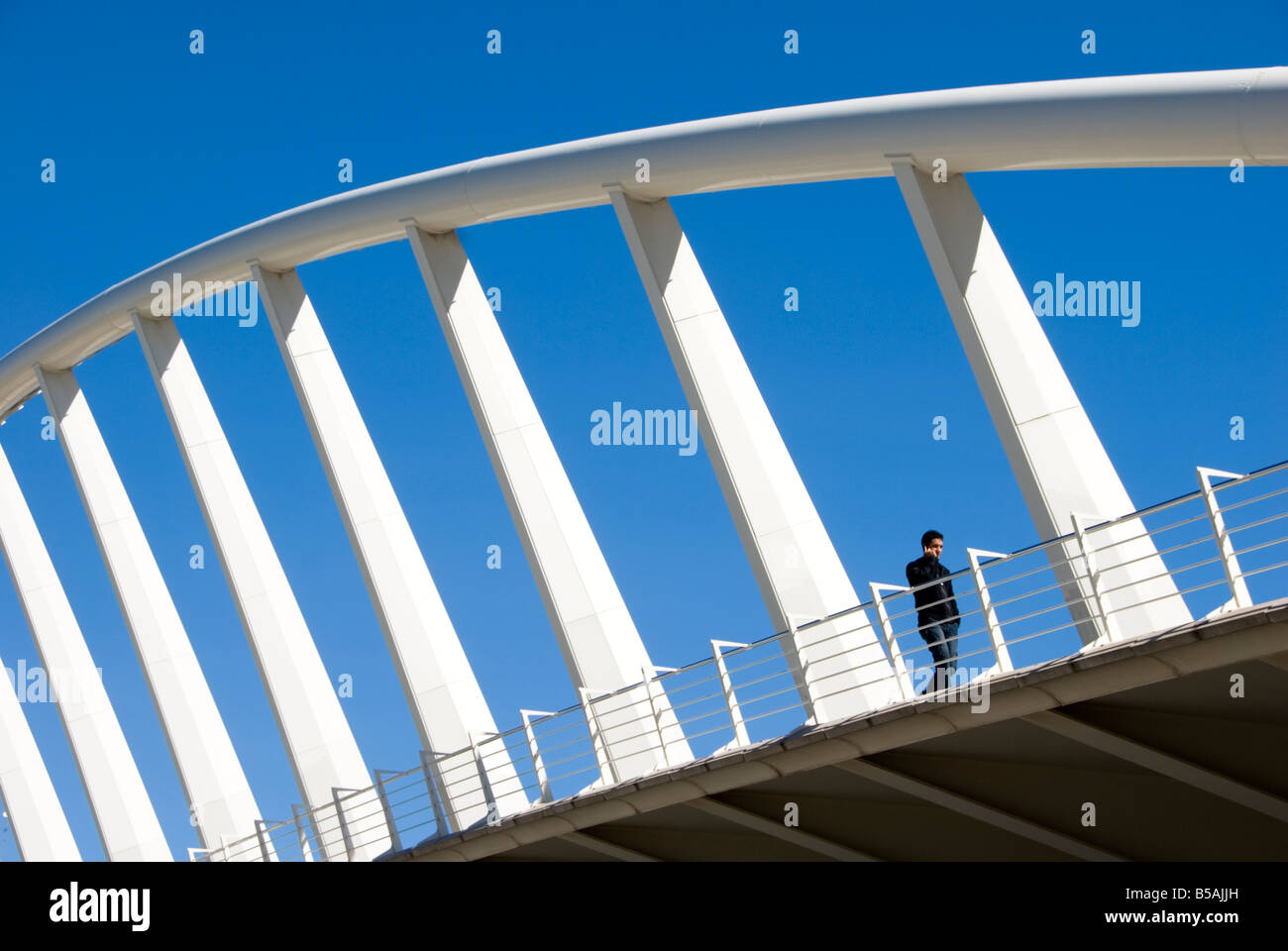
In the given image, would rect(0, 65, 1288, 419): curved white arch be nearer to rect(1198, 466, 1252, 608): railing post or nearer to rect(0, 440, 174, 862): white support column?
rect(1198, 466, 1252, 608): railing post

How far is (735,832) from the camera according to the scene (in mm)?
17297

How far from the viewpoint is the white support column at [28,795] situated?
34156mm

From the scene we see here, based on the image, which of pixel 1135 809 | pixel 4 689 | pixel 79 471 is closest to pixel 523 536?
pixel 1135 809

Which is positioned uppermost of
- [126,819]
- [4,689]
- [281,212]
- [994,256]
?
[281,212]

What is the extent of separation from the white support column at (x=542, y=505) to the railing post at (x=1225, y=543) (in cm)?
836

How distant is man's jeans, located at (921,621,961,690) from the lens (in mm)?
13312

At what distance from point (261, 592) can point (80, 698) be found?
26.9 ft

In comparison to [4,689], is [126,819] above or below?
below

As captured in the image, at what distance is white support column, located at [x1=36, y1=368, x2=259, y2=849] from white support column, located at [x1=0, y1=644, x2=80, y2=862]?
7.00m
